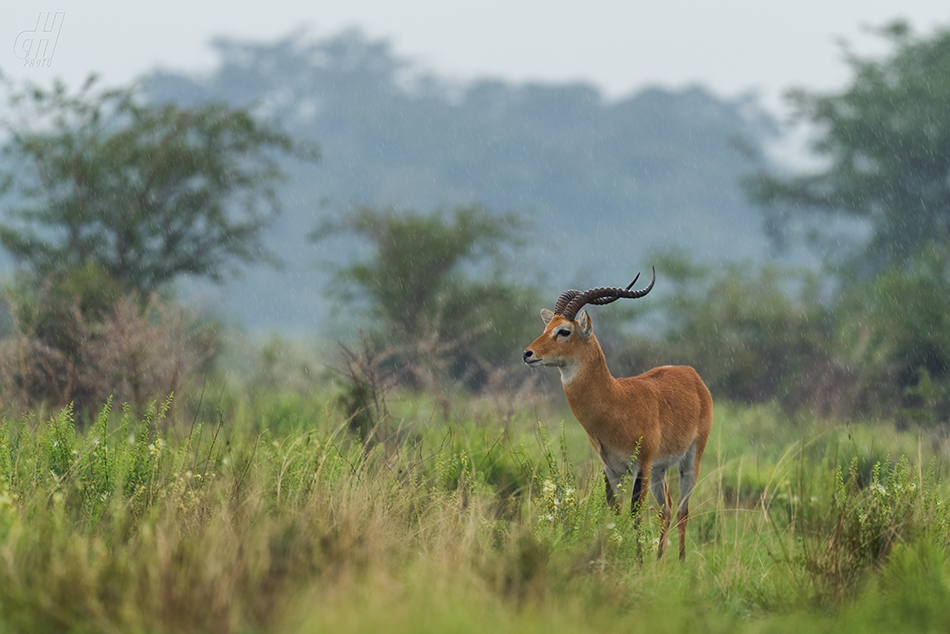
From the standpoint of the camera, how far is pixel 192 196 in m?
21.3

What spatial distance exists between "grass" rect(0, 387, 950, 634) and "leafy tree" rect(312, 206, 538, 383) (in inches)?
591

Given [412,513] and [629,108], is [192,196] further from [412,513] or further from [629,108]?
[629,108]

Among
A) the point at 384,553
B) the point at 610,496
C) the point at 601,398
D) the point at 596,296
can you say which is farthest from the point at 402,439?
the point at 384,553

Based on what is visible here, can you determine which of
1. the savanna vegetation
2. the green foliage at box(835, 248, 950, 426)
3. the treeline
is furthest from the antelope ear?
the green foliage at box(835, 248, 950, 426)

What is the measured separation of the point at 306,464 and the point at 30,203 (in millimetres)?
18421

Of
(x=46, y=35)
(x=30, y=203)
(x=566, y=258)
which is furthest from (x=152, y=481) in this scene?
(x=566, y=258)

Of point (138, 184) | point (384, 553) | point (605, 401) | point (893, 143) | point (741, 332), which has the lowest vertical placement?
point (741, 332)

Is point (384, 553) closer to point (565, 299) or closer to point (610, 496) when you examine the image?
point (610, 496)

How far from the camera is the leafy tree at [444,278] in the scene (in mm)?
22719

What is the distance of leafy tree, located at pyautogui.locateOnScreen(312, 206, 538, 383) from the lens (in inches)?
894

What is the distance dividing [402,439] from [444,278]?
15115mm

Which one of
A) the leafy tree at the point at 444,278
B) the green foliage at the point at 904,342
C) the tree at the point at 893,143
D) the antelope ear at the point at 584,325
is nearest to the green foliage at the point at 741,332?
the green foliage at the point at 904,342

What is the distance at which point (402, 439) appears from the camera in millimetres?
8609

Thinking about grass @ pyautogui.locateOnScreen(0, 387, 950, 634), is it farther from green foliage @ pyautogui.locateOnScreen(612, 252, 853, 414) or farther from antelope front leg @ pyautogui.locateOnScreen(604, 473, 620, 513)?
green foliage @ pyautogui.locateOnScreen(612, 252, 853, 414)
